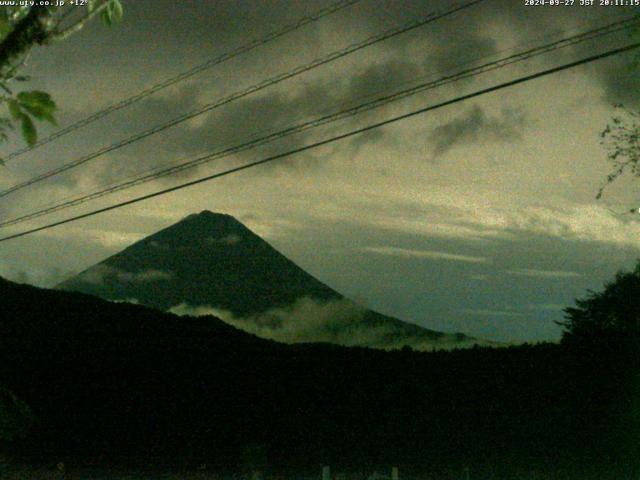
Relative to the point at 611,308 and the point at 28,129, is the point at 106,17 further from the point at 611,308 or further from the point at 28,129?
the point at 611,308

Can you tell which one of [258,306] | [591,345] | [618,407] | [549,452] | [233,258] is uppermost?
[233,258]

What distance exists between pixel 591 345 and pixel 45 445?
16015 millimetres

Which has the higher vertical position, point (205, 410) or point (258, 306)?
point (258, 306)

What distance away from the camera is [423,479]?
1708cm

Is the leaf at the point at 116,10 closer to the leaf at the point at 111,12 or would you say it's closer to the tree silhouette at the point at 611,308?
the leaf at the point at 111,12

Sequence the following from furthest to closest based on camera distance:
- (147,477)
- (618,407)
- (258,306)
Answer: (258,306), (147,477), (618,407)

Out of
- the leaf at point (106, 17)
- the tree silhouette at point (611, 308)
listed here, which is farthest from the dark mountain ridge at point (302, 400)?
the tree silhouette at point (611, 308)

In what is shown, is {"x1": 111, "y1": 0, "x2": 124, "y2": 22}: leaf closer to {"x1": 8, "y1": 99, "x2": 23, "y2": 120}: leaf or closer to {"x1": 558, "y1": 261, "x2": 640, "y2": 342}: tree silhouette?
{"x1": 8, "y1": 99, "x2": 23, "y2": 120}: leaf

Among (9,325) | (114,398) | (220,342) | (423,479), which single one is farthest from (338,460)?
(9,325)

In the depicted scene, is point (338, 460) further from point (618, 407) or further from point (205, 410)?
point (618, 407)

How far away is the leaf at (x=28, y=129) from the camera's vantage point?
3357mm

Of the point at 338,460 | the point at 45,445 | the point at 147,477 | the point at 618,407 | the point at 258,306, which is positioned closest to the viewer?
the point at 618,407

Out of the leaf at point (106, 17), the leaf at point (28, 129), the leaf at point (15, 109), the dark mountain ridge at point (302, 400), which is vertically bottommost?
the dark mountain ridge at point (302, 400)

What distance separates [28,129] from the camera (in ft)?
11.0
